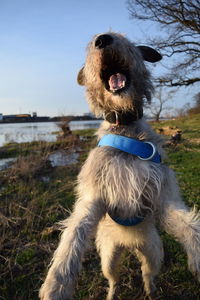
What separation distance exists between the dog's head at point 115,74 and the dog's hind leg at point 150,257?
135 cm

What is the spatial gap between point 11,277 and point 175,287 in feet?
6.44

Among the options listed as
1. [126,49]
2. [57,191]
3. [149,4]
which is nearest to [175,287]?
[126,49]

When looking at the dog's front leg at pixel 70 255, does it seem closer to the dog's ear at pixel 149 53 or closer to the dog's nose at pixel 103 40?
the dog's nose at pixel 103 40

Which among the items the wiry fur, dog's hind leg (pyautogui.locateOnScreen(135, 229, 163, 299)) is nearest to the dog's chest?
the wiry fur

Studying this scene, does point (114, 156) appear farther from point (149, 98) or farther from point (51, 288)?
point (51, 288)

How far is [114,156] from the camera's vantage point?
2.43m

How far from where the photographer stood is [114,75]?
272 centimetres

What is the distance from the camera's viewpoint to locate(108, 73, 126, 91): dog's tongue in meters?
2.60

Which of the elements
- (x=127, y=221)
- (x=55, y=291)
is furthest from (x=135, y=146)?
(x=55, y=291)

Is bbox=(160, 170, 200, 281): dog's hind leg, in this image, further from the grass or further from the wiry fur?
the grass

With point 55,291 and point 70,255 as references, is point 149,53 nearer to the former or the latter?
point 70,255

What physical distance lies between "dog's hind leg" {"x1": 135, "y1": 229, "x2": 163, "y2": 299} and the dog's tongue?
1.48m

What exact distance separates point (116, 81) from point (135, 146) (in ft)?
2.41

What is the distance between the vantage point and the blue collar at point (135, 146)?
7.68ft
